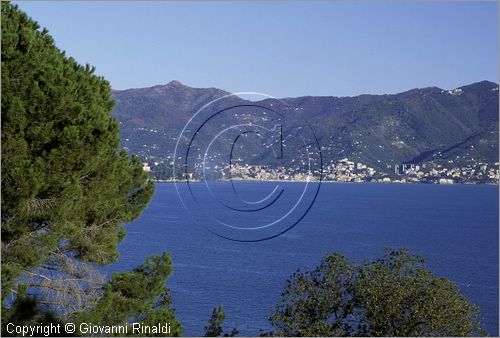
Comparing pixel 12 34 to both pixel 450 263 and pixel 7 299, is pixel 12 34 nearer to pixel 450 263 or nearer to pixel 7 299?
pixel 7 299

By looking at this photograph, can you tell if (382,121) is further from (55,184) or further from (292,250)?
(55,184)

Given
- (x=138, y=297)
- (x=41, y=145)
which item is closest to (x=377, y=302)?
(x=138, y=297)

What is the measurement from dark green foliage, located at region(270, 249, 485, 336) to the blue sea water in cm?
799

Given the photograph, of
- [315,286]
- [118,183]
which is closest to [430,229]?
[315,286]

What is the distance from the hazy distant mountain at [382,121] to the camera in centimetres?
11150

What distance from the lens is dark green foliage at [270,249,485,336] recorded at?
1468cm

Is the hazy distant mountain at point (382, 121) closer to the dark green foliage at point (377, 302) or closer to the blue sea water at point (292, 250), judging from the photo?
the blue sea water at point (292, 250)

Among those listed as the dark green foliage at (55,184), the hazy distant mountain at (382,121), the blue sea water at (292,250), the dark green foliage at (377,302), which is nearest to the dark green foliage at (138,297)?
the dark green foliage at (55,184)

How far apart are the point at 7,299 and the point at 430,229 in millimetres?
64754

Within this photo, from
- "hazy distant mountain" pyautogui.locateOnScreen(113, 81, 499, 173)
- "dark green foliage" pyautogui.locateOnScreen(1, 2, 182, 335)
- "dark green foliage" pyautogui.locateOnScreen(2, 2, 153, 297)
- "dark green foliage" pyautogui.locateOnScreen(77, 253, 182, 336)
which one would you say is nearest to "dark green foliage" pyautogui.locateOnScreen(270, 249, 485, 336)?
"dark green foliage" pyautogui.locateOnScreen(77, 253, 182, 336)

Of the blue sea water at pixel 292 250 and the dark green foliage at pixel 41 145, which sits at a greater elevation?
the dark green foliage at pixel 41 145

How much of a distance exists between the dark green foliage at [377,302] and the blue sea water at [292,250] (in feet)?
26.2

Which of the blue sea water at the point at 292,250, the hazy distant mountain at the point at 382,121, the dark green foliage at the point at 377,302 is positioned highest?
the hazy distant mountain at the point at 382,121

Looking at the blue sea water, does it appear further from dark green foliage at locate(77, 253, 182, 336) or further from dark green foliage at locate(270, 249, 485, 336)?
dark green foliage at locate(77, 253, 182, 336)
